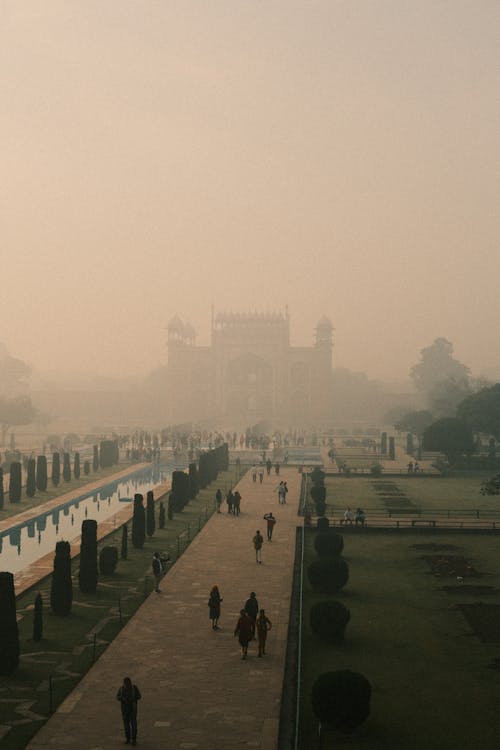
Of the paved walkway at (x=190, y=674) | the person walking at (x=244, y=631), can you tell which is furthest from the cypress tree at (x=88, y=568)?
the person walking at (x=244, y=631)

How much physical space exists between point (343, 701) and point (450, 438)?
3721 centimetres

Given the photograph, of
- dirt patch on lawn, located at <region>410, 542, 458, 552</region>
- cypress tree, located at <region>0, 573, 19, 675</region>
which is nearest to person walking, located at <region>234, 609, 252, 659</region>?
cypress tree, located at <region>0, 573, 19, 675</region>

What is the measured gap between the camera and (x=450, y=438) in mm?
47125

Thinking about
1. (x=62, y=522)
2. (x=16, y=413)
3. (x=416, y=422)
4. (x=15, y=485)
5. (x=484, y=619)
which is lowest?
(x=484, y=619)

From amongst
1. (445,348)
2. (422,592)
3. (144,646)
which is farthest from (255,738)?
(445,348)

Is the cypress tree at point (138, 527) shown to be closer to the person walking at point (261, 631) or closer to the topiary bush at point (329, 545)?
the topiary bush at point (329, 545)

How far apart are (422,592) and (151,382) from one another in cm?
15810

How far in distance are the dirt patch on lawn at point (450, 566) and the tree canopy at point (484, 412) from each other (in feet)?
90.6

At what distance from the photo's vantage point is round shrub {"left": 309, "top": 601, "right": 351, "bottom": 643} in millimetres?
15617

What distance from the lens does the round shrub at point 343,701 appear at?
11305 mm

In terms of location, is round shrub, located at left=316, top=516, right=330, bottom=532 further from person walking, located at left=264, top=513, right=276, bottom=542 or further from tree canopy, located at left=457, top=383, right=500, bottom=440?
tree canopy, located at left=457, top=383, right=500, bottom=440

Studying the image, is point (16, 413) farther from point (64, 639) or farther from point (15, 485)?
point (64, 639)

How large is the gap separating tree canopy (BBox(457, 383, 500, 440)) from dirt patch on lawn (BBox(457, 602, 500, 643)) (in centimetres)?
3296

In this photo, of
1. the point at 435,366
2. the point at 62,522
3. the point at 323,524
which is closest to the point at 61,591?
the point at 323,524
